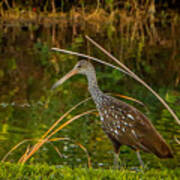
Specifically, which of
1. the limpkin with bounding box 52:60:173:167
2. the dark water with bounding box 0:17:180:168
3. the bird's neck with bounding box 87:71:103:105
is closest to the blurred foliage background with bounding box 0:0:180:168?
the dark water with bounding box 0:17:180:168

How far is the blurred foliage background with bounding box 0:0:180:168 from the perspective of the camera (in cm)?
916

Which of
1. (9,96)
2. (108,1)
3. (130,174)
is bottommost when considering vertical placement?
(9,96)

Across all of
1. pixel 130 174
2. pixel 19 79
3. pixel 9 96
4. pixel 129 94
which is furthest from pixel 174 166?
pixel 19 79

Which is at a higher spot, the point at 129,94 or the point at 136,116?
the point at 136,116

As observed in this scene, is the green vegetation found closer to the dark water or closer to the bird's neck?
the dark water

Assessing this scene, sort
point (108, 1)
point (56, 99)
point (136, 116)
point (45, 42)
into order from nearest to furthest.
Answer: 1. point (136, 116)
2. point (108, 1)
3. point (56, 99)
4. point (45, 42)

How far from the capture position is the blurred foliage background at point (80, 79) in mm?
9164

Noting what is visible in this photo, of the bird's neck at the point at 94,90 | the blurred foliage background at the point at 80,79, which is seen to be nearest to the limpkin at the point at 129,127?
the bird's neck at the point at 94,90

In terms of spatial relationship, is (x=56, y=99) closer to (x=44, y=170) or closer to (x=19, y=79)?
(x=19, y=79)

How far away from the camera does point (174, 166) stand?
9.10m

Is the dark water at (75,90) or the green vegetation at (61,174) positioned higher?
the green vegetation at (61,174)

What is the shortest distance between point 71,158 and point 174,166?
171 cm

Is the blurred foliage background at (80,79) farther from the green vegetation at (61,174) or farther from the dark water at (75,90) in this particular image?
the green vegetation at (61,174)

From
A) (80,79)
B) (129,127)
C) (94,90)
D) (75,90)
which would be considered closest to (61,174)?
(129,127)
